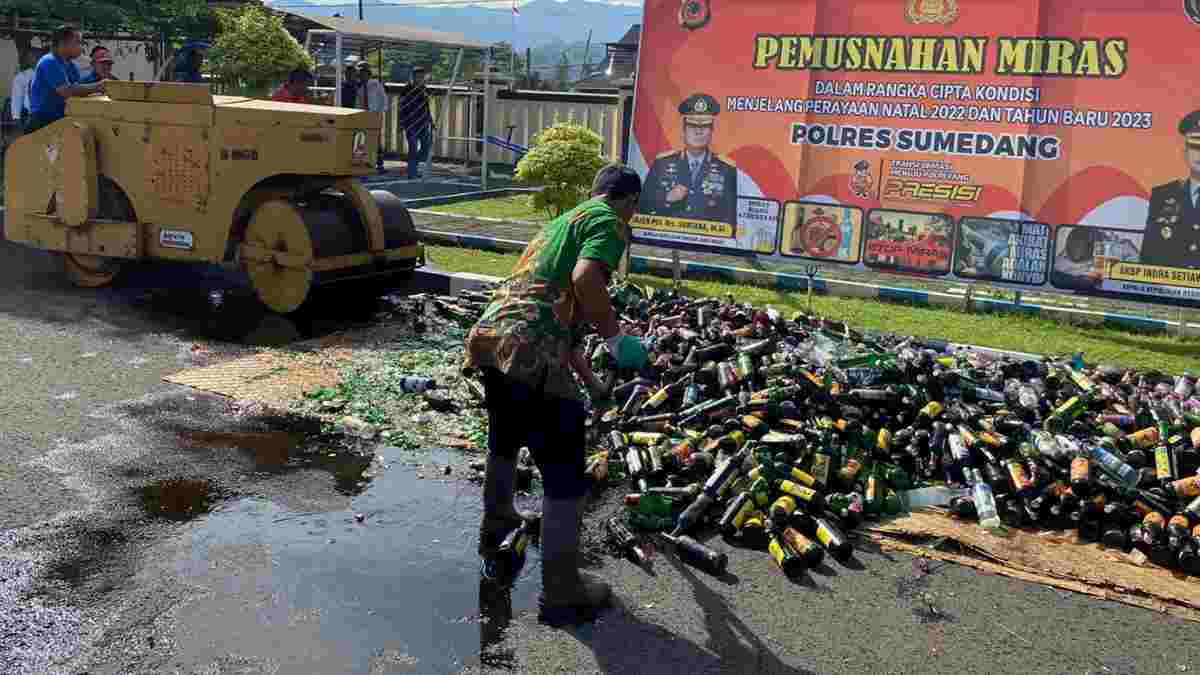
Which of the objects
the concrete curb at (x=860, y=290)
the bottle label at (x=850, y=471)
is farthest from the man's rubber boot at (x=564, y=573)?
the concrete curb at (x=860, y=290)

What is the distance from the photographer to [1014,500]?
634cm

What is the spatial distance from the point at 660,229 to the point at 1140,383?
5.18 meters

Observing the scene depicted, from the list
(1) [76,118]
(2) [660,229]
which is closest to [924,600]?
(2) [660,229]

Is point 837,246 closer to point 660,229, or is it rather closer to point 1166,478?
point 660,229

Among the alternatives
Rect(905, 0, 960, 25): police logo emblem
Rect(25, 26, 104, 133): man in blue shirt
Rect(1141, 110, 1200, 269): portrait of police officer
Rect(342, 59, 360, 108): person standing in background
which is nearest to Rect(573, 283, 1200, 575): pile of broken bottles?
Rect(1141, 110, 1200, 269): portrait of police officer

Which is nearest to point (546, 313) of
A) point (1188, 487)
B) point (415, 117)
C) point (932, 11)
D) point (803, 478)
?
point (803, 478)

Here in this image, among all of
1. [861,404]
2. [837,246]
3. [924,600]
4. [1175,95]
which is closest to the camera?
[924,600]

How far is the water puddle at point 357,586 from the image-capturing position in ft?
15.3

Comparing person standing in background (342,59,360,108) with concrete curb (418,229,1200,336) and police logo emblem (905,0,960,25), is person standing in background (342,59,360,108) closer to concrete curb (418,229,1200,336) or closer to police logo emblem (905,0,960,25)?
concrete curb (418,229,1200,336)

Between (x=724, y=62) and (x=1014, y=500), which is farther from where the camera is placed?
(x=724, y=62)

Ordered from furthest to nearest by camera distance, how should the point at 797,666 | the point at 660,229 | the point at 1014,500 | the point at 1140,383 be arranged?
1. the point at 660,229
2. the point at 1140,383
3. the point at 1014,500
4. the point at 797,666

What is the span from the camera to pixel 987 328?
414 inches

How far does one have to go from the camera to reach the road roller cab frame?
34.0ft

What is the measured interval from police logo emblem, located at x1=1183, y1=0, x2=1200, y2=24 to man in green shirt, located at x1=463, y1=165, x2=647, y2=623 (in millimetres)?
6745
